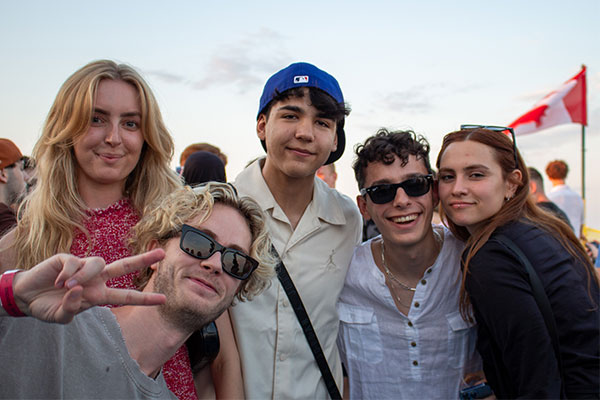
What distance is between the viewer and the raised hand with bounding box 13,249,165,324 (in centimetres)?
139

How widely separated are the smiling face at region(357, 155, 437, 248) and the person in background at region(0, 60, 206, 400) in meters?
1.41

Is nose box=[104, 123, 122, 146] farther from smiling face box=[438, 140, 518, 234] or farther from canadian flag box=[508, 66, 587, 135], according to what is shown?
canadian flag box=[508, 66, 587, 135]

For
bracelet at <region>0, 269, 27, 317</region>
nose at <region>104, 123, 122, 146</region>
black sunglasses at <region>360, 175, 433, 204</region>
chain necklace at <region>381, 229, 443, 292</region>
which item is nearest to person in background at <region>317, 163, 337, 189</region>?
chain necklace at <region>381, 229, 443, 292</region>

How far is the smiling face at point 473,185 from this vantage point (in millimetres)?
2656

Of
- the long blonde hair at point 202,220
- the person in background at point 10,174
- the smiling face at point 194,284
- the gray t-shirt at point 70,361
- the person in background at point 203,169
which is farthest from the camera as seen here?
the person in background at point 203,169

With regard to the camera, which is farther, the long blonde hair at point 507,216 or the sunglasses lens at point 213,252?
the long blonde hair at point 507,216

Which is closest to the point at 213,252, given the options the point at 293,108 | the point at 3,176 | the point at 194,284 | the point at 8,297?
the point at 194,284

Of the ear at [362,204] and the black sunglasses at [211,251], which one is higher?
the ear at [362,204]

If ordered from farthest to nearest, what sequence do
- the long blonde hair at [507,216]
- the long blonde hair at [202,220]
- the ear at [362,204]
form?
the ear at [362,204]
the long blonde hair at [507,216]
the long blonde hair at [202,220]

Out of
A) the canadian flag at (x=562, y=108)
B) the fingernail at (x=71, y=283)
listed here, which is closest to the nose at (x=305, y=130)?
the fingernail at (x=71, y=283)

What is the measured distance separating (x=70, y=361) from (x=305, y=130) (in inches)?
73.0

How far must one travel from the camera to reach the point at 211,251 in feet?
7.45

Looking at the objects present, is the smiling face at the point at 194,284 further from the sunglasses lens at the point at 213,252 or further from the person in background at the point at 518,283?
the person in background at the point at 518,283

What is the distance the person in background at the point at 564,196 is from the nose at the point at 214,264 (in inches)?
307
